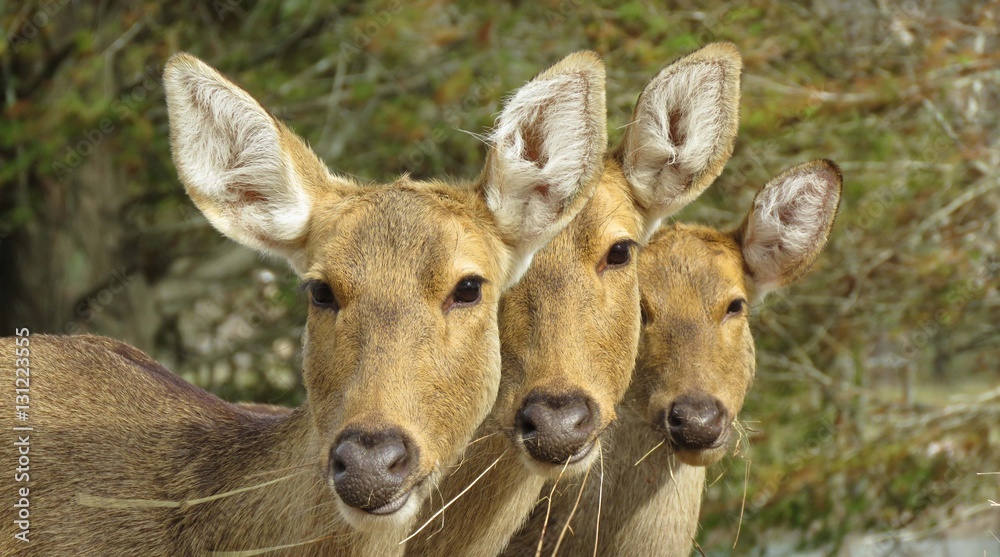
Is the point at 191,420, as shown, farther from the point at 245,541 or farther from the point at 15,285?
the point at 15,285

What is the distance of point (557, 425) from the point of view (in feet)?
13.5

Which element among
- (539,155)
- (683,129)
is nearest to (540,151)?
(539,155)

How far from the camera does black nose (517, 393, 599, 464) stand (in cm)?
410

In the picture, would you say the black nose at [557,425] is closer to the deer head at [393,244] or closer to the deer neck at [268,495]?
the deer head at [393,244]

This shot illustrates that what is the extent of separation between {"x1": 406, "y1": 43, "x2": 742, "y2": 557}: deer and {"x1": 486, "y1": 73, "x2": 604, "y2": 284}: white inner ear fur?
12.9 inches

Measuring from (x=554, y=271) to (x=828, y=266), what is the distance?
6543mm

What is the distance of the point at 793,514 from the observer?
10328mm

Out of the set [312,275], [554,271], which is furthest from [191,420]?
[554,271]

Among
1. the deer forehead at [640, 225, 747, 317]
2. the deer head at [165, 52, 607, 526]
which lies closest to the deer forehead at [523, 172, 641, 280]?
the deer head at [165, 52, 607, 526]

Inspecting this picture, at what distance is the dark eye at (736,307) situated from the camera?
5.54 m

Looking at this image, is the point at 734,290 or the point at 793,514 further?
the point at 793,514

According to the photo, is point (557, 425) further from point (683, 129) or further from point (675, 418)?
point (683, 129)

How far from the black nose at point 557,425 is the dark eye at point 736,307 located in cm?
150

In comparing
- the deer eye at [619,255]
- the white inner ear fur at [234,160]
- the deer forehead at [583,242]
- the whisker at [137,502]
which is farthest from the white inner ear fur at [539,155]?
the whisker at [137,502]
